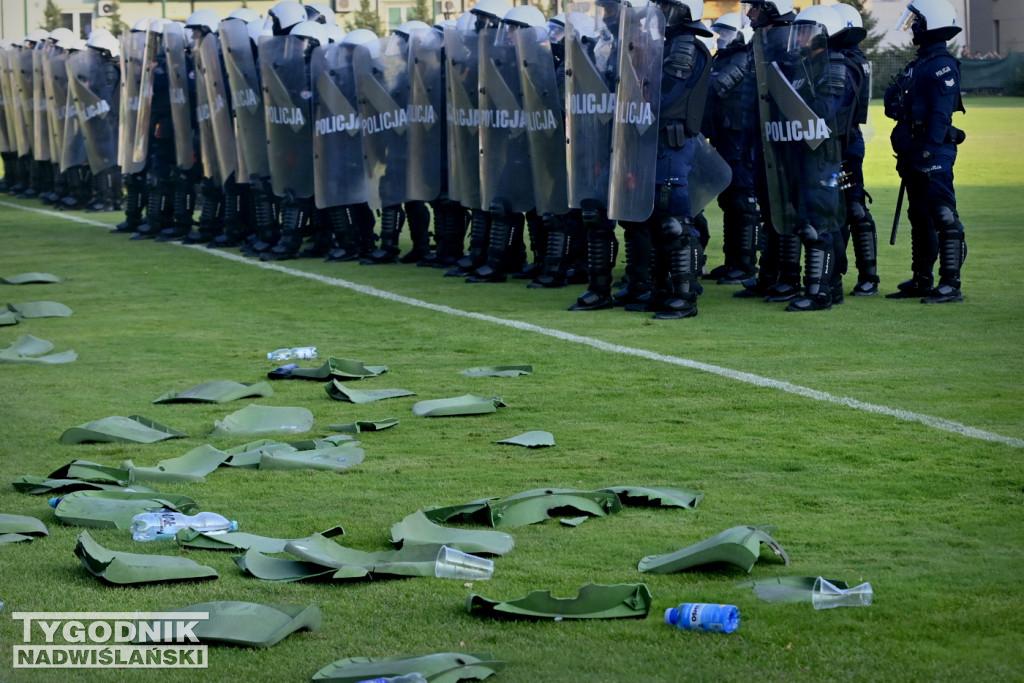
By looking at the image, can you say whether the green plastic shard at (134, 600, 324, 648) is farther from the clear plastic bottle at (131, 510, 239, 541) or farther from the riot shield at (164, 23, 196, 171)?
the riot shield at (164, 23, 196, 171)

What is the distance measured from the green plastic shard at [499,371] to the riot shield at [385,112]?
224 inches

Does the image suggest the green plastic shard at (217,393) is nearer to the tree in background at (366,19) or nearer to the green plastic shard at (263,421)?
the green plastic shard at (263,421)

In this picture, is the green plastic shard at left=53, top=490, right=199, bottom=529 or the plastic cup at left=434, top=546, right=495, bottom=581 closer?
the plastic cup at left=434, top=546, right=495, bottom=581

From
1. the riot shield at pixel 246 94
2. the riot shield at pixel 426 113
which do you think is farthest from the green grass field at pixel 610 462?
the riot shield at pixel 246 94

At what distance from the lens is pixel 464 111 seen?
41.7ft

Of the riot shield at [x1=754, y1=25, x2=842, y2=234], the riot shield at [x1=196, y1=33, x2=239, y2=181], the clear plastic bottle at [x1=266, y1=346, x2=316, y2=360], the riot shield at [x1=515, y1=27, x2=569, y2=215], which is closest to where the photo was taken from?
the clear plastic bottle at [x1=266, y1=346, x2=316, y2=360]

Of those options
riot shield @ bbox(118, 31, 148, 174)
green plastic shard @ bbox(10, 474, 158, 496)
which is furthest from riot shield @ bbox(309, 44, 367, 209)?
green plastic shard @ bbox(10, 474, 158, 496)

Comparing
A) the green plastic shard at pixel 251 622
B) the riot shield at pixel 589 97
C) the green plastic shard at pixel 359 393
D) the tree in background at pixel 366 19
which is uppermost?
the tree in background at pixel 366 19

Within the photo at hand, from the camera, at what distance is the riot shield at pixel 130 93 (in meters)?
A: 17.1

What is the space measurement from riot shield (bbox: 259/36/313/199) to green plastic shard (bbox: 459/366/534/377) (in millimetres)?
6794

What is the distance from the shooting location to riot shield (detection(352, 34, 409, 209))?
537 inches

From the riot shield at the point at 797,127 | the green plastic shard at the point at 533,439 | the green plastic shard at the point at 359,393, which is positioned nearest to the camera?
the green plastic shard at the point at 533,439

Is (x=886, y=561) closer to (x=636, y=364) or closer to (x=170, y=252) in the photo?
(x=636, y=364)

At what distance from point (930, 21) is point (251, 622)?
7769 millimetres
